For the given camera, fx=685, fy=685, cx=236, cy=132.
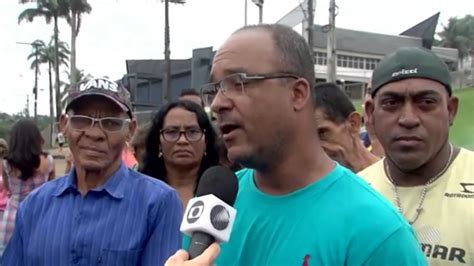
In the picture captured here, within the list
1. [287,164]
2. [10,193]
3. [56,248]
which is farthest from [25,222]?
[10,193]

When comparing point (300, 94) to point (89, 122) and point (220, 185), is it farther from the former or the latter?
point (89, 122)

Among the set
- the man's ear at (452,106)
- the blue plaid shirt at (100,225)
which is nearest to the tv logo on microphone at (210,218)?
the blue plaid shirt at (100,225)

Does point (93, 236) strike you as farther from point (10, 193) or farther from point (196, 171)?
point (10, 193)

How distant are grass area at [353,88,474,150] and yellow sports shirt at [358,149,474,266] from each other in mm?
11006

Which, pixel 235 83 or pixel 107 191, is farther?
pixel 107 191

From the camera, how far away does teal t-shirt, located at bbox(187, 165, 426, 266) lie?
1819 mm

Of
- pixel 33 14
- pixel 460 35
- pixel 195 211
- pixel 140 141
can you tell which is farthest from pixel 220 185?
pixel 460 35

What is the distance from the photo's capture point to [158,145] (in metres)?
4.84

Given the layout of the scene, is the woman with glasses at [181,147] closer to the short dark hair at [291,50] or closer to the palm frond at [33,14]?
the short dark hair at [291,50]

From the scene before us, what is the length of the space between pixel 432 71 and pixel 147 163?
8.42 ft

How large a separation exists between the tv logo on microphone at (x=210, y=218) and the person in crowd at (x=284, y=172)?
0.20 meters

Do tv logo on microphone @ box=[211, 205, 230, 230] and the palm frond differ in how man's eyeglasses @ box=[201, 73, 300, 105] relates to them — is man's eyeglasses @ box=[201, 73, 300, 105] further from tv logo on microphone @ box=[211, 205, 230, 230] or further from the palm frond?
the palm frond

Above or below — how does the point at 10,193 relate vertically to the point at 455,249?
below

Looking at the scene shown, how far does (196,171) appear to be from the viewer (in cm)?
474
